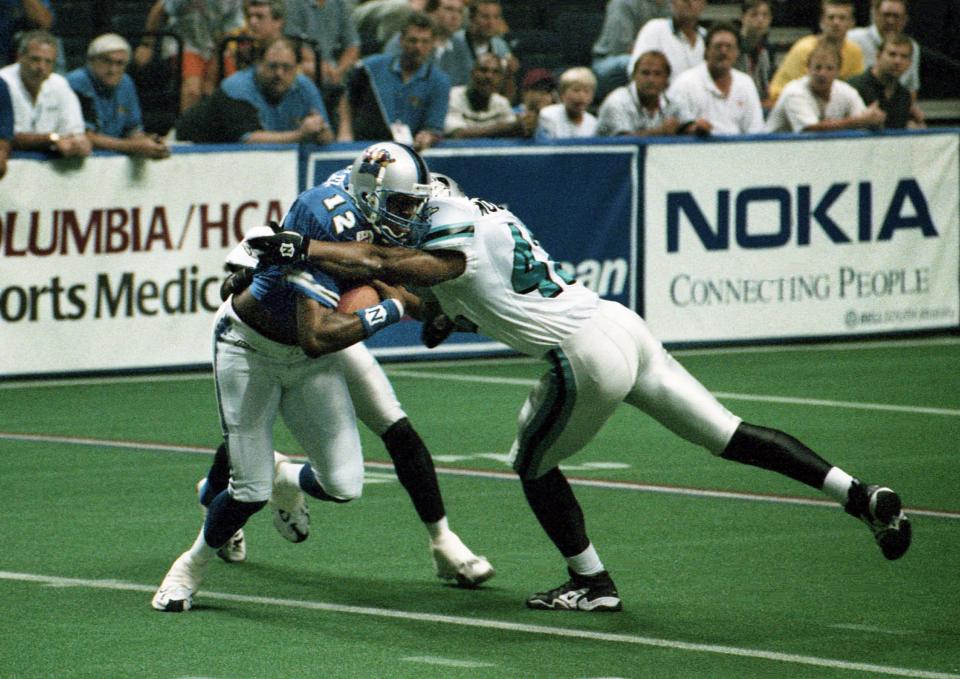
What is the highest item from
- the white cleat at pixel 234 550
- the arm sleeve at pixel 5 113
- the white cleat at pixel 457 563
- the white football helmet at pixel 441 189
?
the white football helmet at pixel 441 189

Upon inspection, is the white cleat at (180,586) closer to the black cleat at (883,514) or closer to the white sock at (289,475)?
the white sock at (289,475)

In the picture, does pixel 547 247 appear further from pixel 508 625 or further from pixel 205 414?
pixel 508 625

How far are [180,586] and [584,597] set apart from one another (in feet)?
4.82

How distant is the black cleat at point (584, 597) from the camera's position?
22.9ft

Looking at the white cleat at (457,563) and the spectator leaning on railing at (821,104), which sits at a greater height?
the spectator leaning on railing at (821,104)

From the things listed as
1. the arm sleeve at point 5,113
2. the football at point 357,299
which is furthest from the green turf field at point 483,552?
the arm sleeve at point 5,113

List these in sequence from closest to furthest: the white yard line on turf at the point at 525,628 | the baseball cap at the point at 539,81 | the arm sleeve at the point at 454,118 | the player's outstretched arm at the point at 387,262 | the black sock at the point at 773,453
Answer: the white yard line on turf at the point at 525,628
the player's outstretched arm at the point at 387,262
the black sock at the point at 773,453
the arm sleeve at the point at 454,118
the baseball cap at the point at 539,81

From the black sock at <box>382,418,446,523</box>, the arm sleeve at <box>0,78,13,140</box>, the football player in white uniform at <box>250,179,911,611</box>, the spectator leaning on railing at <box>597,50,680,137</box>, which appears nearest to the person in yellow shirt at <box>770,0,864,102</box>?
the spectator leaning on railing at <box>597,50,680,137</box>

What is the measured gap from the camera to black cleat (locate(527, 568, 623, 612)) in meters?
6.99

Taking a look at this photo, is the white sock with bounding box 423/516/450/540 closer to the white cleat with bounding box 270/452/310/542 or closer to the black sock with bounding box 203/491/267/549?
the white cleat with bounding box 270/452/310/542

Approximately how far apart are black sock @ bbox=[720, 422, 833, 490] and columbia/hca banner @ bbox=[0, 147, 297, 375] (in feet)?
21.3

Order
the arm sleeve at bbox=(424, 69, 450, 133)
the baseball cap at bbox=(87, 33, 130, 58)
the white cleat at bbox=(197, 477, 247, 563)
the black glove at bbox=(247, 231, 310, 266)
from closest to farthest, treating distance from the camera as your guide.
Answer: the black glove at bbox=(247, 231, 310, 266) < the white cleat at bbox=(197, 477, 247, 563) < the baseball cap at bbox=(87, 33, 130, 58) < the arm sleeve at bbox=(424, 69, 450, 133)

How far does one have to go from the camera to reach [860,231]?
15.3 meters

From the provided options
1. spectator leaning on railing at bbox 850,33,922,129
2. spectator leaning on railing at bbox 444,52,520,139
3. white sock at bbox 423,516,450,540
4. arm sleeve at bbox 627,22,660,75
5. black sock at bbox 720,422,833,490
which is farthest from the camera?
spectator leaning on railing at bbox 850,33,922,129
